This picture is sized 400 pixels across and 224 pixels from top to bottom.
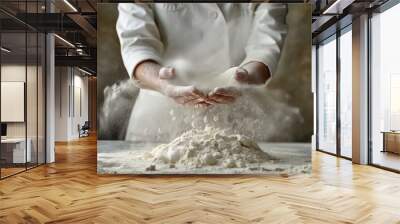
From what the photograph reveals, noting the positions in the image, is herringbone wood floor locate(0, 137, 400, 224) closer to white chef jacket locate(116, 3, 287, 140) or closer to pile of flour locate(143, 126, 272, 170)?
pile of flour locate(143, 126, 272, 170)

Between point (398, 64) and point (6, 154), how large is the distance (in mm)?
6629

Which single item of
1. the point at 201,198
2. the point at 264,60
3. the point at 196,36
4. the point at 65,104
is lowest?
the point at 201,198

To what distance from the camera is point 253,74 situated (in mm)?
5938

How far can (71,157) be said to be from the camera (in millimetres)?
8547

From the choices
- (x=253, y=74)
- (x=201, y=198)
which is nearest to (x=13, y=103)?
(x=201, y=198)

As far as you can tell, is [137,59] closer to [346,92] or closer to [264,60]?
[264,60]

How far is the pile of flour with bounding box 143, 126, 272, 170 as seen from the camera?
19.2 feet

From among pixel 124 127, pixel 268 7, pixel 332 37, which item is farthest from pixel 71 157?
pixel 332 37

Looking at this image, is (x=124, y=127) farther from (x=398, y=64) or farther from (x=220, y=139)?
(x=398, y=64)

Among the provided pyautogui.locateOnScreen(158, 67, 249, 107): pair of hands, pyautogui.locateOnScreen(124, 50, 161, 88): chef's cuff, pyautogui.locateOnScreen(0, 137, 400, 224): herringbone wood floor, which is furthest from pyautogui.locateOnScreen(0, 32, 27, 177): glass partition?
pyautogui.locateOnScreen(158, 67, 249, 107): pair of hands

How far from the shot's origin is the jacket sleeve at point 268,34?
5973 millimetres

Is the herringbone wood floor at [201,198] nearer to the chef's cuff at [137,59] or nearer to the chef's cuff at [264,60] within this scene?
the chef's cuff at [137,59]

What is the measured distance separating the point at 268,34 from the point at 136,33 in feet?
7.03

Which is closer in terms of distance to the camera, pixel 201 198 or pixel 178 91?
pixel 201 198
